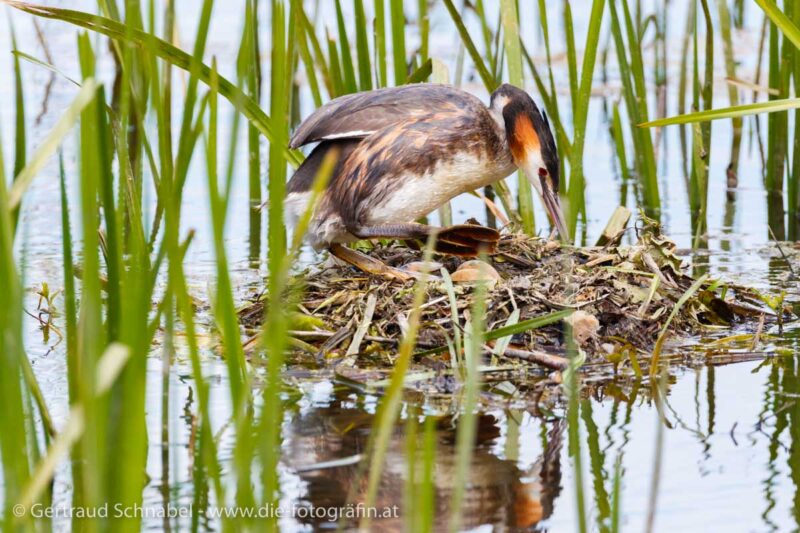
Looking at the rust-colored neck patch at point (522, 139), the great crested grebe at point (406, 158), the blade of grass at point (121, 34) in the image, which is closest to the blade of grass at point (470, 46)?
the great crested grebe at point (406, 158)

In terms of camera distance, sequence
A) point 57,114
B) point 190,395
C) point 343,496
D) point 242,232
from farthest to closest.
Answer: point 57,114 → point 242,232 → point 190,395 → point 343,496

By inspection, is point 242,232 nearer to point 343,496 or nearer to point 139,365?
point 343,496

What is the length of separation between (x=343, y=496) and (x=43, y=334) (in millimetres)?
2168

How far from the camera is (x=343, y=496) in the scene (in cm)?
336

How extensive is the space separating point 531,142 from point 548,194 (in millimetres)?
280

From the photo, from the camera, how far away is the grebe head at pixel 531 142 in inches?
208

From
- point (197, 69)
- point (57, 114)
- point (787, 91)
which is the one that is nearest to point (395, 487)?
point (197, 69)

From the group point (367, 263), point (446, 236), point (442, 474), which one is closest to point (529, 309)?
point (446, 236)

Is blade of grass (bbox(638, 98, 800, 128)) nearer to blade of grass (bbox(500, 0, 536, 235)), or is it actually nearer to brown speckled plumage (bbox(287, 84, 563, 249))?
brown speckled plumage (bbox(287, 84, 563, 249))

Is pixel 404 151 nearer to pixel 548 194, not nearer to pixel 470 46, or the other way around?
pixel 548 194

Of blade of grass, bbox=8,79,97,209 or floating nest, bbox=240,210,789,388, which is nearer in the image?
blade of grass, bbox=8,79,97,209

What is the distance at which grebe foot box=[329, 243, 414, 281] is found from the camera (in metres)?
5.06

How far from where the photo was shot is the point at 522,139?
17.5ft

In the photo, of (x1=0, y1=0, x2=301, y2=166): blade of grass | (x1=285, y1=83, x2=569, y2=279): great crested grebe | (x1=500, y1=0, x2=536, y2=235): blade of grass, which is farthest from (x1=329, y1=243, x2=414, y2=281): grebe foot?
(x1=500, y1=0, x2=536, y2=235): blade of grass
